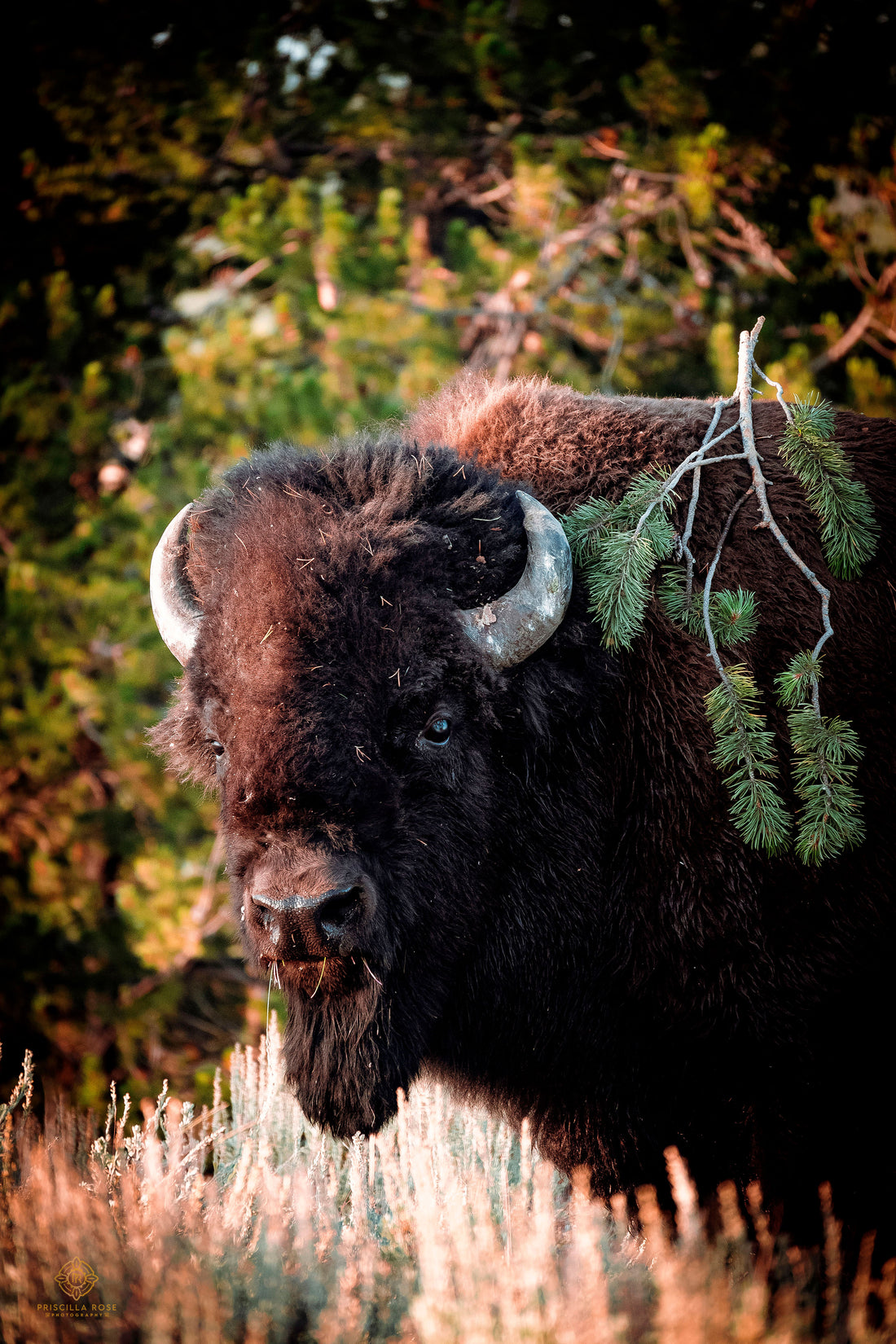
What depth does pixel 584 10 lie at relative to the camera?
8.16 metres

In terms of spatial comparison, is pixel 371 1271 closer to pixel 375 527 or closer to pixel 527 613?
pixel 527 613

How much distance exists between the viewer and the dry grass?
2.26 metres

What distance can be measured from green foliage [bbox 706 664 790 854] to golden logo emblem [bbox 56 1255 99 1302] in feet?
7.22

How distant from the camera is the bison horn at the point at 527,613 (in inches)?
119

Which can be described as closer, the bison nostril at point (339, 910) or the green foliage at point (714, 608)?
the bison nostril at point (339, 910)

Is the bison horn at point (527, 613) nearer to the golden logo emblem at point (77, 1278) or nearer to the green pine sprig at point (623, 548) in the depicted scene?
the green pine sprig at point (623, 548)

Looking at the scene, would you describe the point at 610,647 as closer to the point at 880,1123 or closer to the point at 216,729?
the point at 216,729

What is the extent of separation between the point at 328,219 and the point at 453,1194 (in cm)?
858

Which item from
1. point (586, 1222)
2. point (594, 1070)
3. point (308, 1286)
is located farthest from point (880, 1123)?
point (308, 1286)

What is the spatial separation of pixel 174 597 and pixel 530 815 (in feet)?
4.75

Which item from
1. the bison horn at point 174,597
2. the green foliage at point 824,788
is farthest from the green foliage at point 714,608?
the bison horn at point 174,597

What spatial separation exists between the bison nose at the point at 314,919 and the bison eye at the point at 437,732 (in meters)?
0.52

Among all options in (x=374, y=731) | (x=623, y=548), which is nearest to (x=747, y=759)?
(x=623, y=548)

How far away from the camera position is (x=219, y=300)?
10.3m
